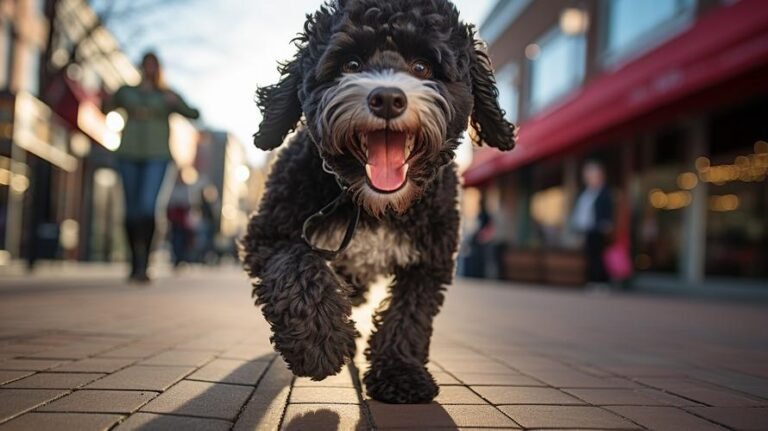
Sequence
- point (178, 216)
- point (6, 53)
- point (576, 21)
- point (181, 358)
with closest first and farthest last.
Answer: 1. point (181, 358)
2. point (178, 216)
3. point (576, 21)
4. point (6, 53)

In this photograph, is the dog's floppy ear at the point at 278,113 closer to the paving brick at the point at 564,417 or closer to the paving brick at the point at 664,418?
the paving brick at the point at 564,417

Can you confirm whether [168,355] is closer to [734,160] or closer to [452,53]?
[452,53]

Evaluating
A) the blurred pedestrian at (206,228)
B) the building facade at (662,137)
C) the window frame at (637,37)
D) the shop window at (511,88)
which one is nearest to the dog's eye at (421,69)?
the building facade at (662,137)

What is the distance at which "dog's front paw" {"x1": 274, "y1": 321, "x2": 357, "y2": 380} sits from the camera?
2.61 meters

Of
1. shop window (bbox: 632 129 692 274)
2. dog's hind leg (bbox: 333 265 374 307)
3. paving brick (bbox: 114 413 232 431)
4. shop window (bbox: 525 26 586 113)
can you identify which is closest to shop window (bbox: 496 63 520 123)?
shop window (bbox: 525 26 586 113)

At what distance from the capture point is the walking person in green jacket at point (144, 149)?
26.2ft

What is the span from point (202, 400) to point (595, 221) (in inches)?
410

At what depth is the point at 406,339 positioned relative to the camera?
Result: 10.0ft

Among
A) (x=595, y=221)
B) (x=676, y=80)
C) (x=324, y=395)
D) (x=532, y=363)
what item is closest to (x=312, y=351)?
(x=324, y=395)

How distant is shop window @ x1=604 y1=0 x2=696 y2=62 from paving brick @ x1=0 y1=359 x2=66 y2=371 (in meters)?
11.5

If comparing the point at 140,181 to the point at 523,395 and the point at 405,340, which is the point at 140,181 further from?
the point at 523,395

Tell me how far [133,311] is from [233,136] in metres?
73.2

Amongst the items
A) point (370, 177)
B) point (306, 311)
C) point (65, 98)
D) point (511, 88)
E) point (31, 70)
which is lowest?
point (306, 311)

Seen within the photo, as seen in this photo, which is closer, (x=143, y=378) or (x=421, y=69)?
(x=421, y=69)
